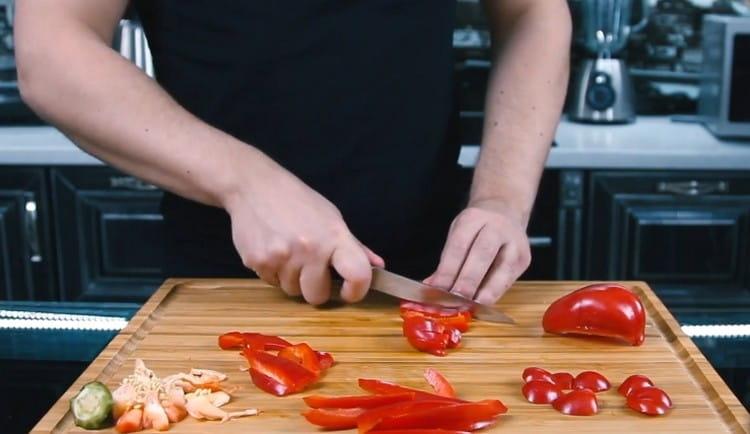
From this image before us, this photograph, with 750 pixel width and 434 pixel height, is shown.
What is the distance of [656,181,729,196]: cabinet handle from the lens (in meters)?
1.97

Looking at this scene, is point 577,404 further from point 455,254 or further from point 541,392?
point 455,254

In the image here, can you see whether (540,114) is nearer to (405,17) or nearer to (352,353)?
(405,17)

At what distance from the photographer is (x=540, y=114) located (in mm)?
1240

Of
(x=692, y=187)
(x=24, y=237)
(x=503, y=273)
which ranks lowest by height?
(x=24, y=237)

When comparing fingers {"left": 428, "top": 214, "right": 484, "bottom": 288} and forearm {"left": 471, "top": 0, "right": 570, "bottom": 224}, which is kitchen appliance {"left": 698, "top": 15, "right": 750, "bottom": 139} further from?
fingers {"left": 428, "top": 214, "right": 484, "bottom": 288}

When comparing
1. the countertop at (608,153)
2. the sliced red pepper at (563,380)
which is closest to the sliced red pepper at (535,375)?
the sliced red pepper at (563,380)

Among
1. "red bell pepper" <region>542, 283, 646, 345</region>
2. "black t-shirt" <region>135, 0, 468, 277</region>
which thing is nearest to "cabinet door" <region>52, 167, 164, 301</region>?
"black t-shirt" <region>135, 0, 468, 277</region>

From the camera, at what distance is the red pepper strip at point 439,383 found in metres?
0.87

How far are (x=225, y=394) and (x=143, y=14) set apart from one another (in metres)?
0.50

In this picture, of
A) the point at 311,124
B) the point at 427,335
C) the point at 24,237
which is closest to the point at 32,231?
the point at 24,237

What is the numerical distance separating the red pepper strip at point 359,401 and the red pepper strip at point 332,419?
2 centimetres

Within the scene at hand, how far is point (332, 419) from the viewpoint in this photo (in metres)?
0.81

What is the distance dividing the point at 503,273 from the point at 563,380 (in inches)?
8.2

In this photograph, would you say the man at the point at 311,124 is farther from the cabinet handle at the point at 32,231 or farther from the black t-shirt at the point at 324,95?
the cabinet handle at the point at 32,231
